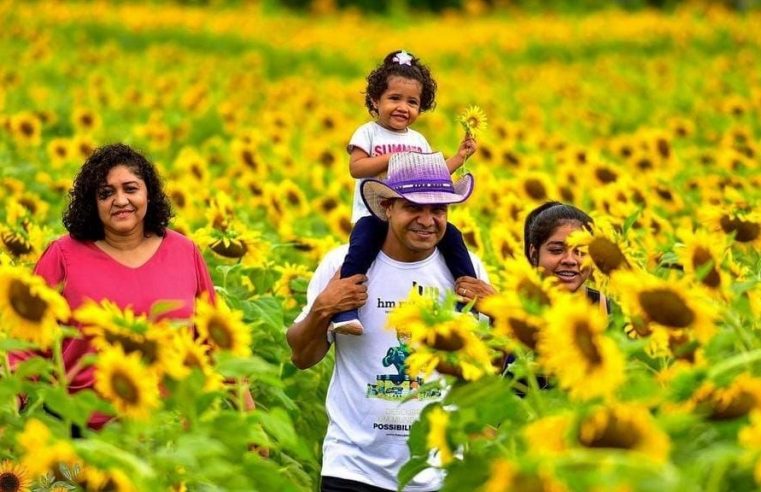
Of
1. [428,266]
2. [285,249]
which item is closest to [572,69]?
[285,249]

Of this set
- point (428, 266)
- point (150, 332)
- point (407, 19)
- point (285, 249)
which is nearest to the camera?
point (150, 332)

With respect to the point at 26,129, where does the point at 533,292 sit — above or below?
below

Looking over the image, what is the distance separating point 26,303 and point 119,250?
102cm

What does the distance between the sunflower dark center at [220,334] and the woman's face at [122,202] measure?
36.8 inches

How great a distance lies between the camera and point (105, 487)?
3.59m

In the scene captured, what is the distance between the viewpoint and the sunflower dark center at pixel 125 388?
339 centimetres

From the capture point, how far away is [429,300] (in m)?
3.68

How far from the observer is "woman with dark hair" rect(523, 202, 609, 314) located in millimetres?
4906

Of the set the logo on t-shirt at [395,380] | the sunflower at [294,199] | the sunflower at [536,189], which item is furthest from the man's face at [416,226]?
the sunflower at [294,199]

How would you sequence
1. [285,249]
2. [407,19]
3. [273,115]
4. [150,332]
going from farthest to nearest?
1. [407,19]
2. [273,115]
3. [285,249]
4. [150,332]

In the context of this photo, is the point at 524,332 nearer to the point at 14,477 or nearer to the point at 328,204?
the point at 14,477

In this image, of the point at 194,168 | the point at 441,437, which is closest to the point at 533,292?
the point at 441,437

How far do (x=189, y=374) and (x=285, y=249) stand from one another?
11.8 ft

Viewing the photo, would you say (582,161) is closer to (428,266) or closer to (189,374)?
(428,266)
